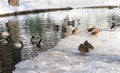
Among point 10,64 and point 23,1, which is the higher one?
point 23,1

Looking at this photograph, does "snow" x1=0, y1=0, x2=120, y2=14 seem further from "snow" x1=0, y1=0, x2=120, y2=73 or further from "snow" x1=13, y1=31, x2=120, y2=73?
"snow" x1=13, y1=31, x2=120, y2=73

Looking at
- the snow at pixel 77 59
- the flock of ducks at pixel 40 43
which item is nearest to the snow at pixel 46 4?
the flock of ducks at pixel 40 43

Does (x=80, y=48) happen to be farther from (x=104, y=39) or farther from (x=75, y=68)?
(x=104, y=39)

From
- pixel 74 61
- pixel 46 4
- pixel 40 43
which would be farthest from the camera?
pixel 46 4

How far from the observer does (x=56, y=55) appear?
17.8m

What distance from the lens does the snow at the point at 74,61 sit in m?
14.6

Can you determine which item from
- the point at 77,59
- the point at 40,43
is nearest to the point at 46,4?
the point at 40,43

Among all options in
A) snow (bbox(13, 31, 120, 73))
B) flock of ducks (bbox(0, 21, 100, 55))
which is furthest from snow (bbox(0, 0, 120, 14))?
snow (bbox(13, 31, 120, 73))

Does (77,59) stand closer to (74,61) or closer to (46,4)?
(74,61)

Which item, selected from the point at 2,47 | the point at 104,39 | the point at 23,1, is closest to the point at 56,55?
the point at 2,47

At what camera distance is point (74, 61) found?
16.3 metres

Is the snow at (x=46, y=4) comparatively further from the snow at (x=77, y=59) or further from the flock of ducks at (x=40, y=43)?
the snow at (x=77, y=59)

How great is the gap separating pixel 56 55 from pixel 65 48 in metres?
2.20

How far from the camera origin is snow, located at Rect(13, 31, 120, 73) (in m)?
14.6
